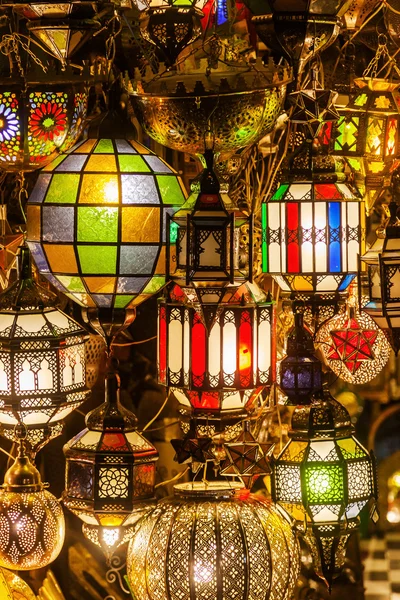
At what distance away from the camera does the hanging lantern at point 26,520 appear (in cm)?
504

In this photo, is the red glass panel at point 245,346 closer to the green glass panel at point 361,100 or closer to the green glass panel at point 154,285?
the green glass panel at point 154,285

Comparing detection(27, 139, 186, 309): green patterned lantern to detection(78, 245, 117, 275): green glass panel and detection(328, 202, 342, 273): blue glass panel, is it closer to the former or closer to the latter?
detection(78, 245, 117, 275): green glass panel

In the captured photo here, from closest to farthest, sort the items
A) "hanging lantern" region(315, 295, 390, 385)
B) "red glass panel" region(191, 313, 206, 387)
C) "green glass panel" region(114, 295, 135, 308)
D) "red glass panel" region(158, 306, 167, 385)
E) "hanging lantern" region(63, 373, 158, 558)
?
1. "red glass panel" region(191, 313, 206, 387)
2. "red glass panel" region(158, 306, 167, 385)
3. "green glass panel" region(114, 295, 135, 308)
4. "hanging lantern" region(63, 373, 158, 558)
5. "hanging lantern" region(315, 295, 390, 385)

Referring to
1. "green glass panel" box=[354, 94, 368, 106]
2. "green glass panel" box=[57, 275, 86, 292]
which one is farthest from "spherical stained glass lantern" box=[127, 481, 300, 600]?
"green glass panel" box=[354, 94, 368, 106]

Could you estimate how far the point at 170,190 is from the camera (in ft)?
15.9

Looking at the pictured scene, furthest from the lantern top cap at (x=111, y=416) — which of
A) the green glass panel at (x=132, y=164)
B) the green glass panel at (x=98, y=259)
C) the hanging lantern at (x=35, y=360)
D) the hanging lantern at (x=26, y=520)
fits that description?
the green glass panel at (x=132, y=164)

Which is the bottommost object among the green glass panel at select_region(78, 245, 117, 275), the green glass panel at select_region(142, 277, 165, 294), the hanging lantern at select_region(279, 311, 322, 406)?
the hanging lantern at select_region(279, 311, 322, 406)

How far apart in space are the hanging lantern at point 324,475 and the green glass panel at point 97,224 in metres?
0.84

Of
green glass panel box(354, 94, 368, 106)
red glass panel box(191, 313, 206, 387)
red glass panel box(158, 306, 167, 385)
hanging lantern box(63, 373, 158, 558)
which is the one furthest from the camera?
green glass panel box(354, 94, 368, 106)

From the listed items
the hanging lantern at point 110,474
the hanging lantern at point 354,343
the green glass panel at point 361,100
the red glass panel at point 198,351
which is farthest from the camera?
the hanging lantern at point 354,343

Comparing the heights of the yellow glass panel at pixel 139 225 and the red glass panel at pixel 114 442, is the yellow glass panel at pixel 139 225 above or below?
above

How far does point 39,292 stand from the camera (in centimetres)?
497

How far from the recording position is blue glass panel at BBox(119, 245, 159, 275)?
473 cm

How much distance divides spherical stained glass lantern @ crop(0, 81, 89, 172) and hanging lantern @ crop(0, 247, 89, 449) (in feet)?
1.35
